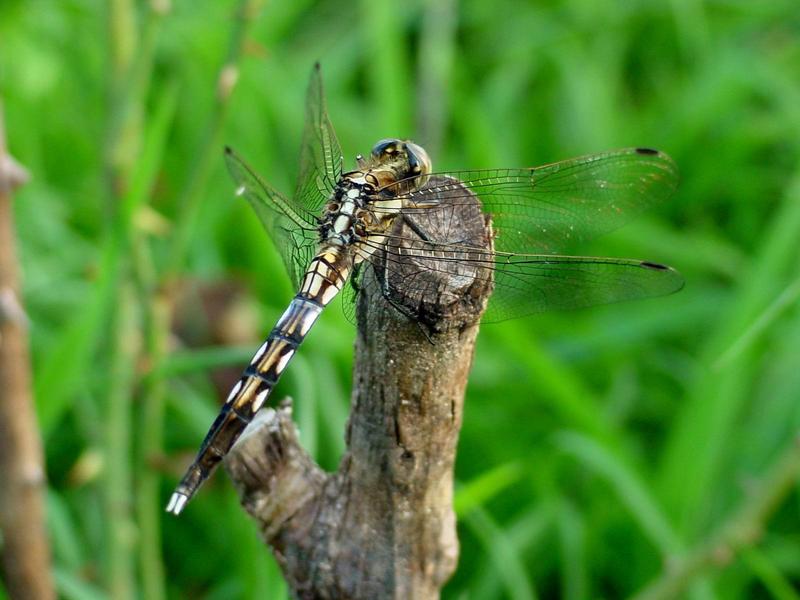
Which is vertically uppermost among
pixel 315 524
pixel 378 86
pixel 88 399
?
pixel 378 86

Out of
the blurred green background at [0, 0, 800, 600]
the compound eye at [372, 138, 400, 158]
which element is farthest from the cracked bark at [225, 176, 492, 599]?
the compound eye at [372, 138, 400, 158]

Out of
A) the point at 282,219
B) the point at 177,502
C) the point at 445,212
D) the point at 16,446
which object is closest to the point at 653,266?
the point at 445,212

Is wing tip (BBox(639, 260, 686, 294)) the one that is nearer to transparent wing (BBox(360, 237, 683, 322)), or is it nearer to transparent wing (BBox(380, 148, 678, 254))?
A: transparent wing (BBox(360, 237, 683, 322))

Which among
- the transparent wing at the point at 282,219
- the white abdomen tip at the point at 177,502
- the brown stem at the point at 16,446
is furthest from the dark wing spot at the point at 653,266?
the brown stem at the point at 16,446

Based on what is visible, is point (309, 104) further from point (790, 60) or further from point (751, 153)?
point (790, 60)

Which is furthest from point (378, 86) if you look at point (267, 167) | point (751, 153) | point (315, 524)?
point (315, 524)

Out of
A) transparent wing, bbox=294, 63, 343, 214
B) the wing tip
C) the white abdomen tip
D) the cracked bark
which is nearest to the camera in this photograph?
the cracked bark

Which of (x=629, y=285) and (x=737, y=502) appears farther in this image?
(x=737, y=502)
